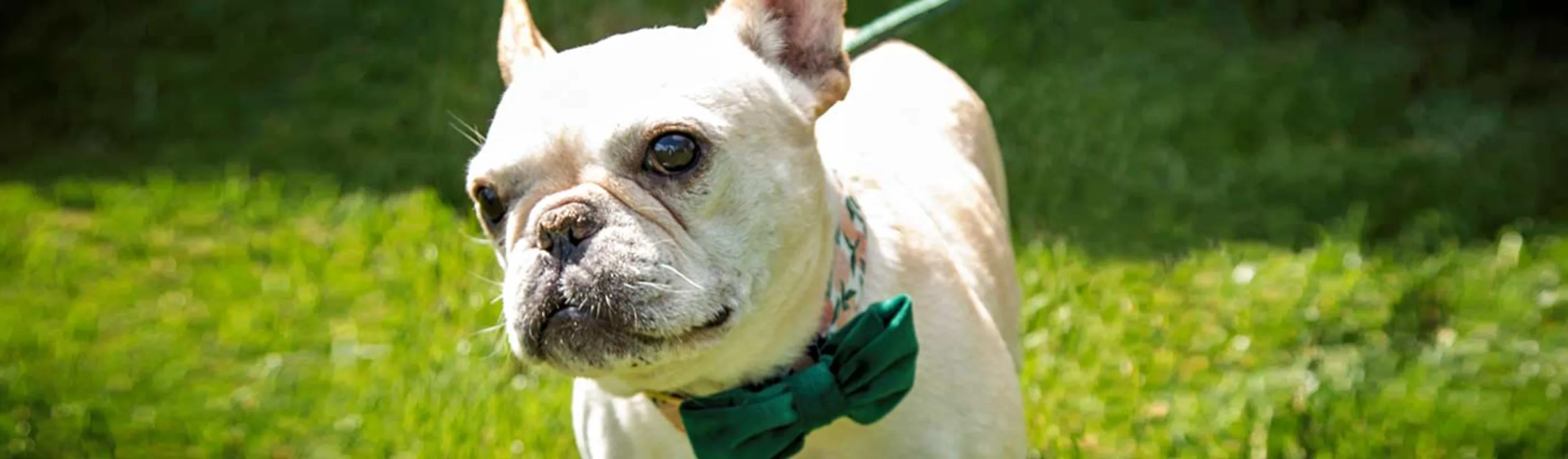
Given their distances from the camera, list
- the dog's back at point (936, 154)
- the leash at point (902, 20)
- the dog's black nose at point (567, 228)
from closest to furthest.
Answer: the dog's black nose at point (567, 228) → the dog's back at point (936, 154) → the leash at point (902, 20)

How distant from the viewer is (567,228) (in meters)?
2.19

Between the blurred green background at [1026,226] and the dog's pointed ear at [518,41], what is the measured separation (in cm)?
145

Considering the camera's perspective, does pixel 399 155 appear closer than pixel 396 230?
No

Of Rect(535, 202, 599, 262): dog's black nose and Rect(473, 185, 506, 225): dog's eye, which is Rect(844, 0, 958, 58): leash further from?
Rect(535, 202, 599, 262): dog's black nose

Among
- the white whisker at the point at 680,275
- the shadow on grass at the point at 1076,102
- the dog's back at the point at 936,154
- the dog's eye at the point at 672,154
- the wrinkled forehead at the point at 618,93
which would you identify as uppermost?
the wrinkled forehead at the point at 618,93

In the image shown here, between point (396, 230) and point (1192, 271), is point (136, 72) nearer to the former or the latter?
point (396, 230)

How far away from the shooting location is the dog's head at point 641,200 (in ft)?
7.28

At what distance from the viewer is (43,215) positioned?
5.75 metres

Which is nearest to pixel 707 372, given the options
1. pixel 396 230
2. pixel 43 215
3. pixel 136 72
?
pixel 396 230

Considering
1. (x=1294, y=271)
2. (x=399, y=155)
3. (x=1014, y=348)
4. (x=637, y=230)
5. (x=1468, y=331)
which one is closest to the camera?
(x=637, y=230)

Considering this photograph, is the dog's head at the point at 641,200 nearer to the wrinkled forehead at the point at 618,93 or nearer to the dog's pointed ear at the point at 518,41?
the wrinkled forehead at the point at 618,93

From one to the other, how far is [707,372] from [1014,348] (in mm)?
1210

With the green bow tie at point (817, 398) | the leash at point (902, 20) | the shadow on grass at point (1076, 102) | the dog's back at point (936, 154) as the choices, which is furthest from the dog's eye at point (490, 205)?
the shadow on grass at point (1076, 102)

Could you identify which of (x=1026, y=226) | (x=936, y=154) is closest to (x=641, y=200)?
(x=936, y=154)
